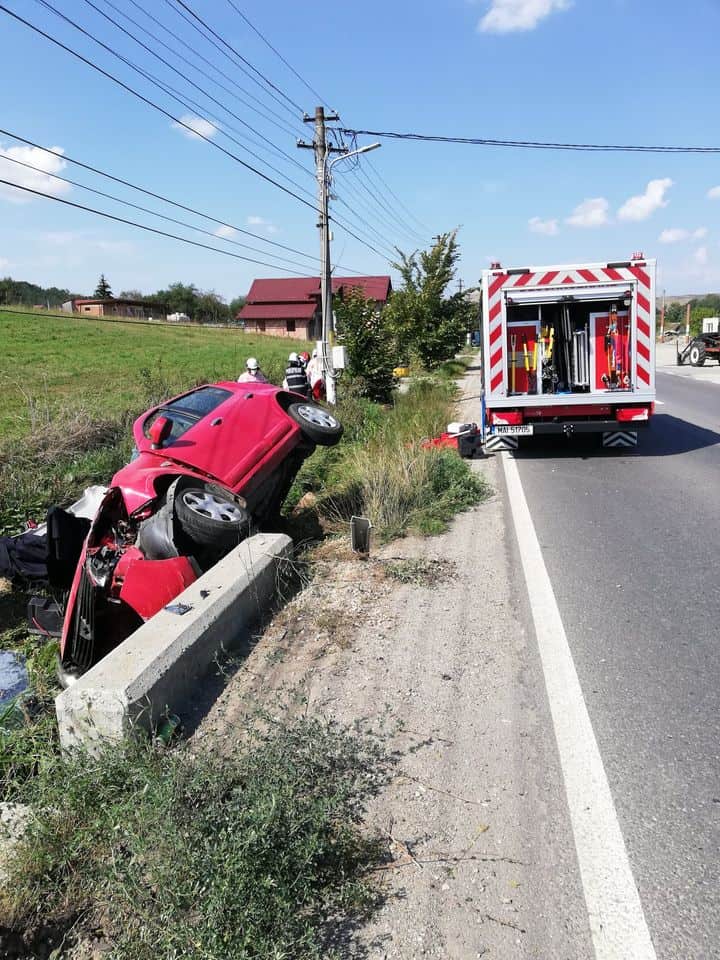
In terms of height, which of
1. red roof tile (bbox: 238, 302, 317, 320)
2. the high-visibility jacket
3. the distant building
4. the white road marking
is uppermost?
the distant building

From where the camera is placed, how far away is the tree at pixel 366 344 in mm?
19188

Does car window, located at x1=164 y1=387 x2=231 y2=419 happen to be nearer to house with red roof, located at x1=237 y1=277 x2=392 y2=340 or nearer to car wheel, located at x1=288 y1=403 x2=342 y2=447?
car wheel, located at x1=288 y1=403 x2=342 y2=447

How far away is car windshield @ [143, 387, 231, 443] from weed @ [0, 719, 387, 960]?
3.75m

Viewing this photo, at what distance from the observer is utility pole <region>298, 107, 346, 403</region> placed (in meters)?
17.6

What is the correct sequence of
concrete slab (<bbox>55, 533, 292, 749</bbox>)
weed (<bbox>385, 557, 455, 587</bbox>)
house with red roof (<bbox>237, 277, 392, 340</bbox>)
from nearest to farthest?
concrete slab (<bbox>55, 533, 292, 749</bbox>) → weed (<bbox>385, 557, 455, 587</bbox>) → house with red roof (<bbox>237, 277, 392, 340</bbox>)

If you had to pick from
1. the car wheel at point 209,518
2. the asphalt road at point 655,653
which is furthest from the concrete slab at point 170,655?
the asphalt road at point 655,653

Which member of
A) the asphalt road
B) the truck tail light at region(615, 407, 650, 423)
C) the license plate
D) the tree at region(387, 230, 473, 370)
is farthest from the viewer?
the tree at region(387, 230, 473, 370)

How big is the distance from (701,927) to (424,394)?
17.1 metres

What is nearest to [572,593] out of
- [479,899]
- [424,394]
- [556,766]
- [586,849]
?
[556,766]

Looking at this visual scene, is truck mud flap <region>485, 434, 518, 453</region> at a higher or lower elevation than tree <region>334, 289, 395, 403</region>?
lower

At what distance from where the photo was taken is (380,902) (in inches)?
98.3

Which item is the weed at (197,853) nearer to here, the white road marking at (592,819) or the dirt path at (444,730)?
the dirt path at (444,730)

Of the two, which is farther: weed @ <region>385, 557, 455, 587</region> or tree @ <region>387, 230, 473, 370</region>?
tree @ <region>387, 230, 473, 370</region>

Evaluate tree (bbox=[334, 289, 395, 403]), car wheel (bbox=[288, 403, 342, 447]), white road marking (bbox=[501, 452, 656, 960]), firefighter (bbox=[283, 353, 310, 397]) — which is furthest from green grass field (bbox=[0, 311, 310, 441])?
white road marking (bbox=[501, 452, 656, 960])
